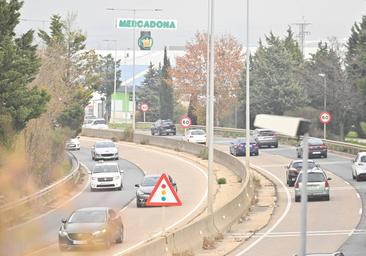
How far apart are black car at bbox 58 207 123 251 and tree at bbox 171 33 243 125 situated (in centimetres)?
7833

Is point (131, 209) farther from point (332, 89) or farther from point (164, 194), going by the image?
point (332, 89)

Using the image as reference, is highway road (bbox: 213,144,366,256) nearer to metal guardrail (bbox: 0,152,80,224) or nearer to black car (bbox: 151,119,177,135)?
A: metal guardrail (bbox: 0,152,80,224)

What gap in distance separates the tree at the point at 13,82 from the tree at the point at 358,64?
4754 centimetres

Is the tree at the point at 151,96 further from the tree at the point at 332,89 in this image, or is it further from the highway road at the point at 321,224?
the highway road at the point at 321,224

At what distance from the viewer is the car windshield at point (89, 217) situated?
26727 mm

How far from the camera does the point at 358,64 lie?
81125 mm

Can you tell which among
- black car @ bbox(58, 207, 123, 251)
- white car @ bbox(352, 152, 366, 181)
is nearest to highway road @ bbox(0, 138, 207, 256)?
black car @ bbox(58, 207, 123, 251)

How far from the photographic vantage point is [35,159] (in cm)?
4266

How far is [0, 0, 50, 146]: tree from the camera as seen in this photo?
3206 centimetres

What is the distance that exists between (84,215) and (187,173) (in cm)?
2875

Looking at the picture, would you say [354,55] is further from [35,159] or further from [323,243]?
[323,243]

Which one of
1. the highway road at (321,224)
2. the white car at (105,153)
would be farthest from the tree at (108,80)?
the highway road at (321,224)

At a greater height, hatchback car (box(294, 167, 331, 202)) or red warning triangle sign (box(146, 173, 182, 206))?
red warning triangle sign (box(146, 173, 182, 206))

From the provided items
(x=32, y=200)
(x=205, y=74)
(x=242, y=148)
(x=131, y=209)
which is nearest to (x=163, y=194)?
(x=32, y=200)
